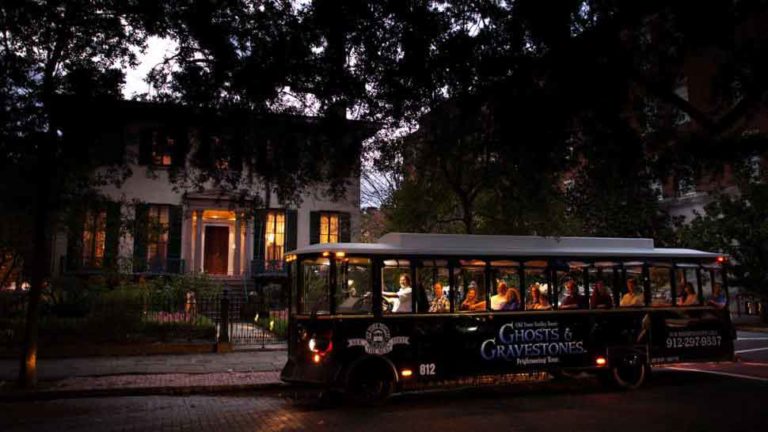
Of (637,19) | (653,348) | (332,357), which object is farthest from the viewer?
(653,348)

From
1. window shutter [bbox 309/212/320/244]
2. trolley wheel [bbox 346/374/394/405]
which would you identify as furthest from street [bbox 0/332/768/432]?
window shutter [bbox 309/212/320/244]

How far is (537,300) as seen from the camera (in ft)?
37.9

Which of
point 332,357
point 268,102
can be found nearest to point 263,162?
point 268,102

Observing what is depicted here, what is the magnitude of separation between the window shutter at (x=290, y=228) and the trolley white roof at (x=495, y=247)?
61.2 ft

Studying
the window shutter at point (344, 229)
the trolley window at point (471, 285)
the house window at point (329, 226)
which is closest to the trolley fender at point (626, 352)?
the trolley window at point (471, 285)

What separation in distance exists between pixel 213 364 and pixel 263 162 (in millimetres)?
5654

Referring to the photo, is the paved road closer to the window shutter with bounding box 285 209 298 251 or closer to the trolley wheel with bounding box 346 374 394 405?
the trolley wheel with bounding box 346 374 394 405

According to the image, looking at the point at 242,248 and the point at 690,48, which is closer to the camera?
the point at 690,48

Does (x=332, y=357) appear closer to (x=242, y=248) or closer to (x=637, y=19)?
(x=637, y=19)

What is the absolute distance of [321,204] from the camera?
98.8 ft

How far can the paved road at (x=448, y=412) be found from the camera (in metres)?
8.57

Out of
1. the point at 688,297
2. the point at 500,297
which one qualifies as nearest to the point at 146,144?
the point at 500,297

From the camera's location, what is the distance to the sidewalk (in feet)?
37.4

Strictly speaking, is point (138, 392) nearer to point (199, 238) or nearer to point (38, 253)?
point (38, 253)
